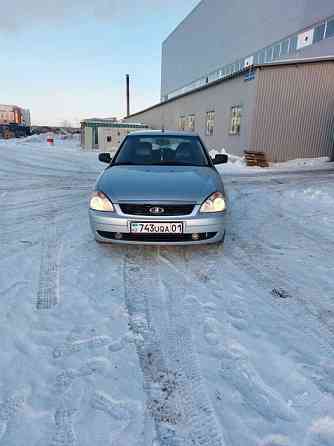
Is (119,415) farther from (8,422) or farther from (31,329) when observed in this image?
(31,329)

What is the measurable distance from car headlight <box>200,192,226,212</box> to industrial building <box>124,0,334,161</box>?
373 cm

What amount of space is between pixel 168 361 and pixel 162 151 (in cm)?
335

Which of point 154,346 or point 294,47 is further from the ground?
point 294,47

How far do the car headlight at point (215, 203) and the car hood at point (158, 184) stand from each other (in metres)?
0.06

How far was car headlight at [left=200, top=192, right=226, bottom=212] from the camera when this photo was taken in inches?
139

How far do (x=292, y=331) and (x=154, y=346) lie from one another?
1136 millimetres

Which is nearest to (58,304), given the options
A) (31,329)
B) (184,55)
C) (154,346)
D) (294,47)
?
(31,329)

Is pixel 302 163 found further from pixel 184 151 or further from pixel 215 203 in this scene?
pixel 215 203

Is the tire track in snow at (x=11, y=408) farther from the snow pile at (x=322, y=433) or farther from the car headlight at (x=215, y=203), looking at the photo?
the car headlight at (x=215, y=203)

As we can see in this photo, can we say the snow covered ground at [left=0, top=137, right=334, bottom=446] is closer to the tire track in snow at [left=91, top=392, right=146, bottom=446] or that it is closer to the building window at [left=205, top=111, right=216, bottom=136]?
the tire track in snow at [left=91, top=392, right=146, bottom=446]

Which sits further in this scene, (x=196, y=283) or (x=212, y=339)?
(x=196, y=283)

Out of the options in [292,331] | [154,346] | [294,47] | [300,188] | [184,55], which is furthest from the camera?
[184,55]

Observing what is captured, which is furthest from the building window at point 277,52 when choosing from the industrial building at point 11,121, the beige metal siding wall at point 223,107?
the industrial building at point 11,121

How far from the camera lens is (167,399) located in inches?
73.7
